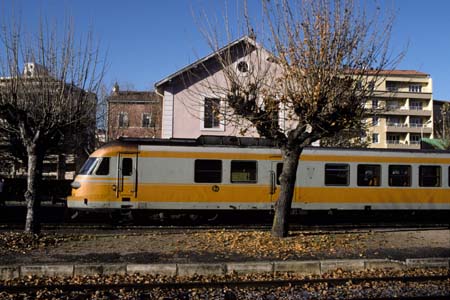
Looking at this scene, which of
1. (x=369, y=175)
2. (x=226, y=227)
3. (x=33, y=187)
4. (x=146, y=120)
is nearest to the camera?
(x=33, y=187)

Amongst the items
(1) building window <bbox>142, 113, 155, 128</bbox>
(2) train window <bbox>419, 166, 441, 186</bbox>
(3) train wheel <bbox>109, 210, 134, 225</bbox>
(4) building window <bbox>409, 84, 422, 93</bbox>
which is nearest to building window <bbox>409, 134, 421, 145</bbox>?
(4) building window <bbox>409, 84, 422, 93</bbox>

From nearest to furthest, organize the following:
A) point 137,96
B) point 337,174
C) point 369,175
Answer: point 337,174 → point 369,175 → point 137,96

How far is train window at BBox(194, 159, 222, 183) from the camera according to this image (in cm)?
1517

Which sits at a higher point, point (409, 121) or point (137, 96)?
point (409, 121)

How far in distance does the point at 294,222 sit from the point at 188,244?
730 cm

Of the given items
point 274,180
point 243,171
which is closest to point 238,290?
point 243,171

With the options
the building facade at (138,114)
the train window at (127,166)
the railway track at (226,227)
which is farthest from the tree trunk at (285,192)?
the building facade at (138,114)

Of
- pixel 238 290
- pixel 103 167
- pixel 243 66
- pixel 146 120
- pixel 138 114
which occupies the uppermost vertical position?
pixel 138 114

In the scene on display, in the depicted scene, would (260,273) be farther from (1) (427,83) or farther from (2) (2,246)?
(1) (427,83)

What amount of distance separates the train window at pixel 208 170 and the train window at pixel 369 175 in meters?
5.30

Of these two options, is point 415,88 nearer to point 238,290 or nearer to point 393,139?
point 393,139

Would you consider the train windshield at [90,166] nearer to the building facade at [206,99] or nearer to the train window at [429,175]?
the building facade at [206,99]

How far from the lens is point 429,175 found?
1702 centimetres

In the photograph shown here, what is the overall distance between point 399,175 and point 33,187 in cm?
1273
